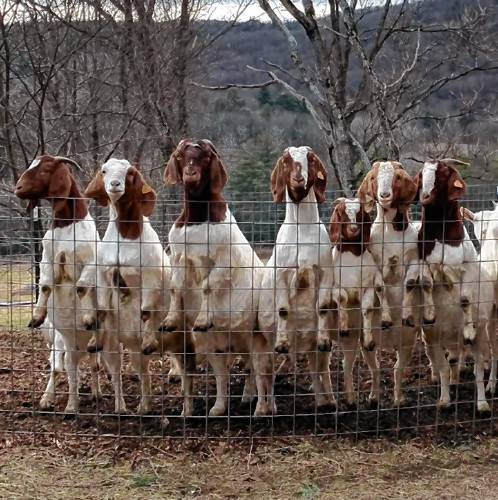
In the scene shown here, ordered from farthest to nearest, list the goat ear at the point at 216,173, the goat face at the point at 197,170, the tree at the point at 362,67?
the tree at the point at 362,67, the goat ear at the point at 216,173, the goat face at the point at 197,170

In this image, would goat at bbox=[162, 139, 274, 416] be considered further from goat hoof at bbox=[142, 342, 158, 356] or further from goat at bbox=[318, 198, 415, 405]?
goat at bbox=[318, 198, 415, 405]

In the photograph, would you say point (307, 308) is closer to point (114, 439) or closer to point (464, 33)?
point (114, 439)

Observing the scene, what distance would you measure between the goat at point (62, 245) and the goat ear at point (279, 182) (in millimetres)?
1376

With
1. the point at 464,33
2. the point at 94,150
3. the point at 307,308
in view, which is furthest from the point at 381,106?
the point at 307,308

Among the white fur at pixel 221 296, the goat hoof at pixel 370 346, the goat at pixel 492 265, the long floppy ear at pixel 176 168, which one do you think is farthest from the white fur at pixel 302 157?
the goat at pixel 492 265

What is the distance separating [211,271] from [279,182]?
2.63ft

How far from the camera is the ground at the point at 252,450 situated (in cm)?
502

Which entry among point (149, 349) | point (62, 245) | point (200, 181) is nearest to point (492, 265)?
point (200, 181)

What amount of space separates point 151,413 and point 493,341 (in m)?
2.75

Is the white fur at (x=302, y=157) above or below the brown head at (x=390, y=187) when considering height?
above

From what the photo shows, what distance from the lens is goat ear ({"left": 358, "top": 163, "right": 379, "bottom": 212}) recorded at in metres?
5.82

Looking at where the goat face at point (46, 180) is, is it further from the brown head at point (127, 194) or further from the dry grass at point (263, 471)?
the dry grass at point (263, 471)

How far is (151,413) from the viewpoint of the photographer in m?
6.15

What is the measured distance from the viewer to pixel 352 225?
583 cm
